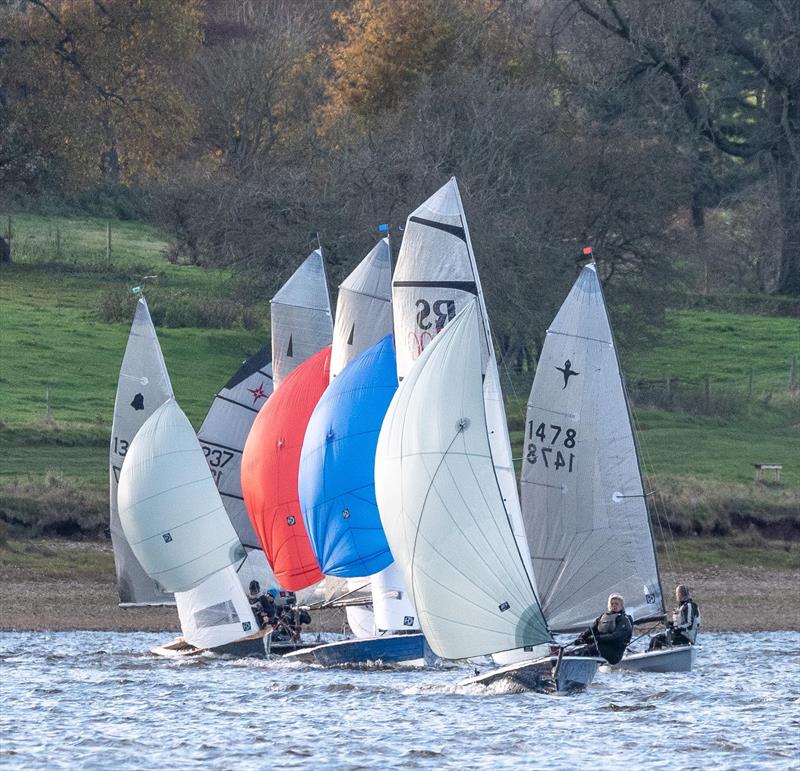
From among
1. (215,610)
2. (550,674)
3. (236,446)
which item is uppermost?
(236,446)

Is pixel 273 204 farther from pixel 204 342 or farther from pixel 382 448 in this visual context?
pixel 382 448

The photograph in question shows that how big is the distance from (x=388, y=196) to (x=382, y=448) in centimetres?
2791

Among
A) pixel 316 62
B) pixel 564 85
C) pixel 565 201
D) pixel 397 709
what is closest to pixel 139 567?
pixel 397 709

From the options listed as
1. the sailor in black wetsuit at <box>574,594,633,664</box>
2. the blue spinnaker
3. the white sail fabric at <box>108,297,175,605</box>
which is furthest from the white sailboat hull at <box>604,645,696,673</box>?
the white sail fabric at <box>108,297,175,605</box>

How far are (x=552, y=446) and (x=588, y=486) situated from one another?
0.89m

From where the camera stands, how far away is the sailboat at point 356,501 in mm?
28375

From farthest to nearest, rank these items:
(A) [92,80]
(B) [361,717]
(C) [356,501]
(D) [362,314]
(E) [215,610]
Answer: (A) [92,80] < (D) [362,314] < (E) [215,610] < (C) [356,501] < (B) [361,717]

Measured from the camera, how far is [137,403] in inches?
1315

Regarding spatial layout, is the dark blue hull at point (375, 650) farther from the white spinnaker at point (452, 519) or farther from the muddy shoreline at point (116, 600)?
the muddy shoreline at point (116, 600)

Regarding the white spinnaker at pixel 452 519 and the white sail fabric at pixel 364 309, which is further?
the white sail fabric at pixel 364 309

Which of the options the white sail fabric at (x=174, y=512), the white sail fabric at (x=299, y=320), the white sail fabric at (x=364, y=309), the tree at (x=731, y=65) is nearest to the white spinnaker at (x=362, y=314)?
the white sail fabric at (x=364, y=309)

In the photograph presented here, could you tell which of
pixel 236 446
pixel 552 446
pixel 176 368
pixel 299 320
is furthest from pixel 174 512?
pixel 176 368

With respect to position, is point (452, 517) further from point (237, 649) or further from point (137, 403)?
point (137, 403)

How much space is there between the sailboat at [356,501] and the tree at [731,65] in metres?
35.0
